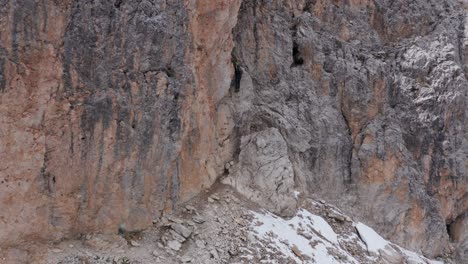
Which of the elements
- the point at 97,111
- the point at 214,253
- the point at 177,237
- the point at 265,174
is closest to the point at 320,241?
the point at 265,174

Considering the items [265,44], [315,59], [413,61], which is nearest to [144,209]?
[265,44]

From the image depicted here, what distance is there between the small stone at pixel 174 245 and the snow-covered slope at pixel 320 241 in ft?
7.47

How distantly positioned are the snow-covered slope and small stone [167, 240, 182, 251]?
7.47 ft

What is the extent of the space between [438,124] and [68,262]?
14902 millimetres

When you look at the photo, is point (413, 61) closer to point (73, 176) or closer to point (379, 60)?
point (379, 60)

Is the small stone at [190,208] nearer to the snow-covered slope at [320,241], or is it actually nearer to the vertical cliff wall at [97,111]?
the vertical cliff wall at [97,111]

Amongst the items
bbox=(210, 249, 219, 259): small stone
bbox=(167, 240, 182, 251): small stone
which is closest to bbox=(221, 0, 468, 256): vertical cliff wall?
bbox=(210, 249, 219, 259): small stone

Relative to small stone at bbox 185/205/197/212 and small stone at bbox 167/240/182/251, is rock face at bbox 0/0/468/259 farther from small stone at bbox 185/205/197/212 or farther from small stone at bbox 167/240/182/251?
small stone at bbox 167/240/182/251

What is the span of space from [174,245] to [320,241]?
493 centimetres

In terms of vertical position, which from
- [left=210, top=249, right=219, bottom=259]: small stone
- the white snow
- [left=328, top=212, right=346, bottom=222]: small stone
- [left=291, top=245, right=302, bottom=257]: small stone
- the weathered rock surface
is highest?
the weathered rock surface

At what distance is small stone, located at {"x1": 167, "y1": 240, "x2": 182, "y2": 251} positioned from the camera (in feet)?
36.1

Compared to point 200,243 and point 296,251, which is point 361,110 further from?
point 200,243

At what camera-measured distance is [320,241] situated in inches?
525

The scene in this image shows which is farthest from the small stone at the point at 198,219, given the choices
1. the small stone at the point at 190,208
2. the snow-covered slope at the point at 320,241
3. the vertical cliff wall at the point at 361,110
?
the vertical cliff wall at the point at 361,110
